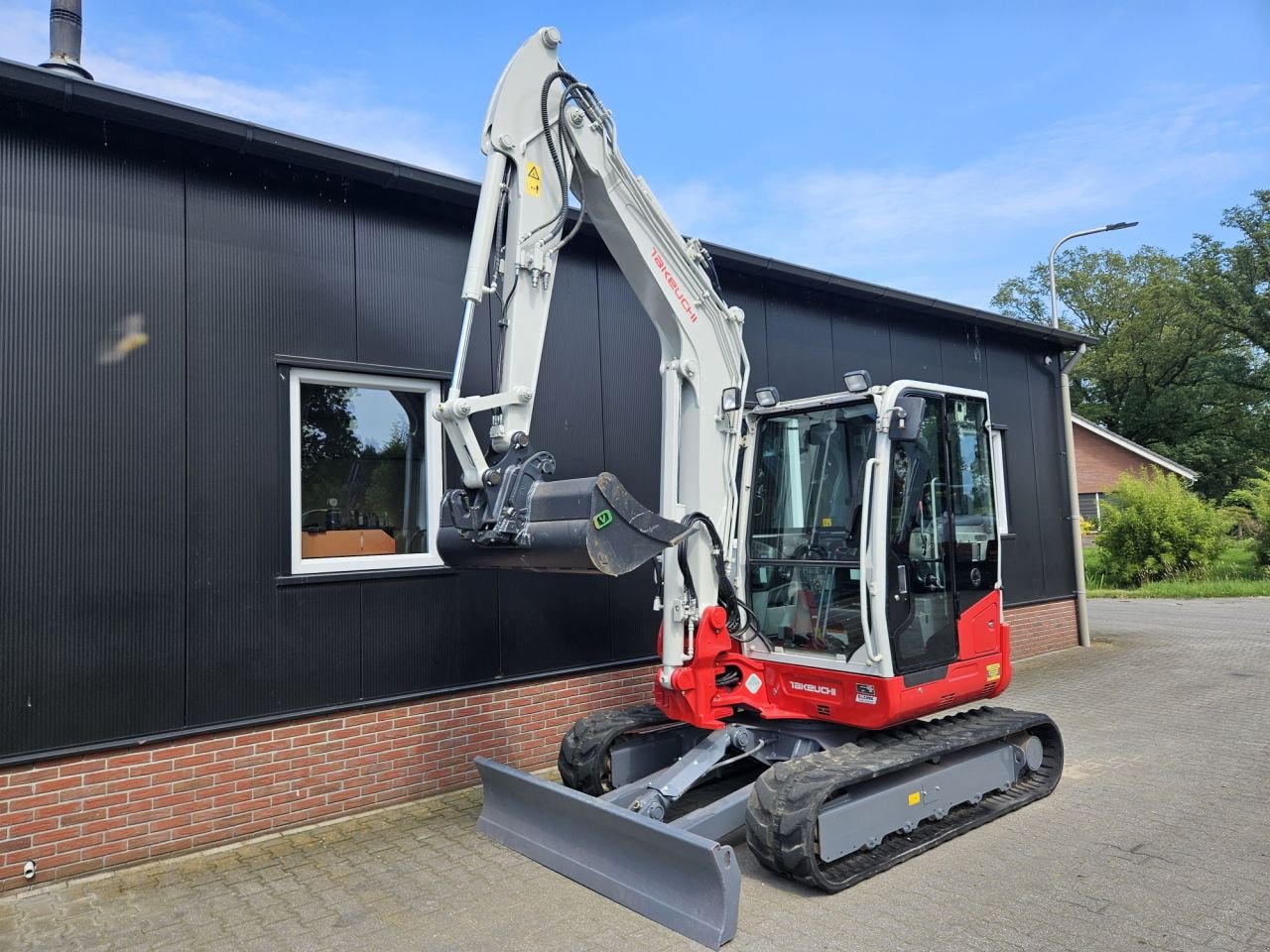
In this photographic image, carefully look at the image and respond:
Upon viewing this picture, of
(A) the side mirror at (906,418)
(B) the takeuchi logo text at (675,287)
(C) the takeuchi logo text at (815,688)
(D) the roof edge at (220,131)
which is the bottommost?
(C) the takeuchi logo text at (815,688)

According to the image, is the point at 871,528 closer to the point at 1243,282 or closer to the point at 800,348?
the point at 800,348

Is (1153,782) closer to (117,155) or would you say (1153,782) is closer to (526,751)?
(526,751)

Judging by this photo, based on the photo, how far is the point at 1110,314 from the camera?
4809 centimetres

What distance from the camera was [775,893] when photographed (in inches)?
173

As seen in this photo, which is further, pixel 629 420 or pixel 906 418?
pixel 629 420

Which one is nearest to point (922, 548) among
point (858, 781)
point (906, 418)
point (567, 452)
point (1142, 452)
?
point (906, 418)

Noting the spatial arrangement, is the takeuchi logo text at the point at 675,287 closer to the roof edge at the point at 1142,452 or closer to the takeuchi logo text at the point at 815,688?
the takeuchi logo text at the point at 815,688

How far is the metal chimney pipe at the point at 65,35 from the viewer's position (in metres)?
5.53

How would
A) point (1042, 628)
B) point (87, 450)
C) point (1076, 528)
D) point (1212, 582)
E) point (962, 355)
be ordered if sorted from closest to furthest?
1. point (87, 450)
2. point (962, 355)
3. point (1042, 628)
4. point (1076, 528)
5. point (1212, 582)

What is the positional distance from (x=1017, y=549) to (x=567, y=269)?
722 centimetres

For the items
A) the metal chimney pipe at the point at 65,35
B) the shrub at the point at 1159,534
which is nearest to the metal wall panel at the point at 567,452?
the metal chimney pipe at the point at 65,35

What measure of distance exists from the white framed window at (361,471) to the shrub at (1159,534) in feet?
66.7

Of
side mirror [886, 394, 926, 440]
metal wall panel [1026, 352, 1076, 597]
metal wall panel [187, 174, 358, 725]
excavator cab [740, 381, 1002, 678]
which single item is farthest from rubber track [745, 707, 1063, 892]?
metal wall panel [1026, 352, 1076, 597]

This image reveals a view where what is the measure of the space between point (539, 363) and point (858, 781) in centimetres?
286
